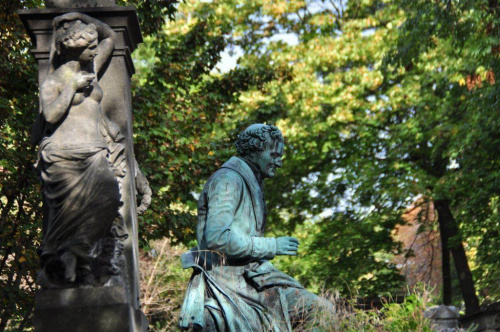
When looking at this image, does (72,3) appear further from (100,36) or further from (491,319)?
(491,319)

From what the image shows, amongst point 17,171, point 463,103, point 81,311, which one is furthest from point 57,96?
point 463,103

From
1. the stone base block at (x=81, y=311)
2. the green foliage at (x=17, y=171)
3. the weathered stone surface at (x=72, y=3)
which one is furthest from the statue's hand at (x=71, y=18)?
the green foliage at (x=17, y=171)

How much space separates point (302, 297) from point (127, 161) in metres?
1.49

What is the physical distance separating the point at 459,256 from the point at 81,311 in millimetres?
16941

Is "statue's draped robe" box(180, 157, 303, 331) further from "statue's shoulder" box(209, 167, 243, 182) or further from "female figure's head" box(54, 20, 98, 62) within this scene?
"female figure's head" box(54, 20, 98, 62)

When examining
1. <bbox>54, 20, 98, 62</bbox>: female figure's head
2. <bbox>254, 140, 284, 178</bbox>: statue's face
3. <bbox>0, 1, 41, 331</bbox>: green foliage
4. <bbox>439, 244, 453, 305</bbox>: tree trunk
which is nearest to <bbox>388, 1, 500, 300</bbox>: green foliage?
<bbox>439, 244, 453, 305</bbox>: tree trunk

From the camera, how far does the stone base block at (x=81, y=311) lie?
4.89m

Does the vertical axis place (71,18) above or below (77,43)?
above

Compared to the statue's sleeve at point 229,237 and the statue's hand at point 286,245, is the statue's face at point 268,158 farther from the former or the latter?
the statue's hand at point 286,245

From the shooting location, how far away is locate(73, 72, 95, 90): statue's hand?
17.6 ft

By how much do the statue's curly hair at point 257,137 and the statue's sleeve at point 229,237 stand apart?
542 mm

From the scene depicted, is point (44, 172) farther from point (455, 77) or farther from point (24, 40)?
point (455, 77)

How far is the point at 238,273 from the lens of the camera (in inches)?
237

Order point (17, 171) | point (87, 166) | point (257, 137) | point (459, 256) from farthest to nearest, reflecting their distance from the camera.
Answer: point (459, 256), point (17, 171), point (257, 137), point (87, 166)
